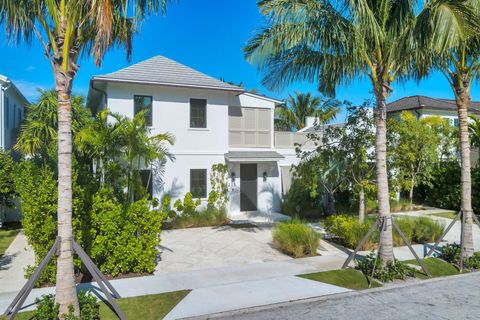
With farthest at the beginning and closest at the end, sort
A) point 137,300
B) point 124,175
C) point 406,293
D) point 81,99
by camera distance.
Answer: point 81,99 → point 124,175 → point 406,293 → point 137,300

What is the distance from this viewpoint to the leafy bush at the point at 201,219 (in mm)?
14195

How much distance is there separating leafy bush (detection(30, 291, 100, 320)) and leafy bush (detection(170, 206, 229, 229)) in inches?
320

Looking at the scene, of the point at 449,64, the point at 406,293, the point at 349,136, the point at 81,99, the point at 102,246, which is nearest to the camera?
the point at 406,293

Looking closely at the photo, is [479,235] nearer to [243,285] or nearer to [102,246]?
[243,285]

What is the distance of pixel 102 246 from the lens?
7789mm

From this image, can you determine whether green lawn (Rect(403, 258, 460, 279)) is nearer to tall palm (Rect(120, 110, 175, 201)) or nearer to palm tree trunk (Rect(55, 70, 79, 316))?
palm tree trunk (Rect(55, 70, 79, 316))

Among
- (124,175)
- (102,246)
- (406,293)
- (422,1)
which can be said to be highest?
(422,1)

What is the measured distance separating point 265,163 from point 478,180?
419 inches

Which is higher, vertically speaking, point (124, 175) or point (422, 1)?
point (422, 1)

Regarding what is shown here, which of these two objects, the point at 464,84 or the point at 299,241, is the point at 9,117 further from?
the point at 464,84

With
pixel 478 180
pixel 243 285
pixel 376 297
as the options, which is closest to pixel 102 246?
pixel 243 285

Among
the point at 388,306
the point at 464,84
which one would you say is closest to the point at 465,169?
the point at 464,84

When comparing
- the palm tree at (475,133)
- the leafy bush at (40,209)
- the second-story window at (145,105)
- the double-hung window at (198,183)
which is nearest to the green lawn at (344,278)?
the leafy bush at (40,209)

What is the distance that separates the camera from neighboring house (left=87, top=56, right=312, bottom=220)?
1496cm
